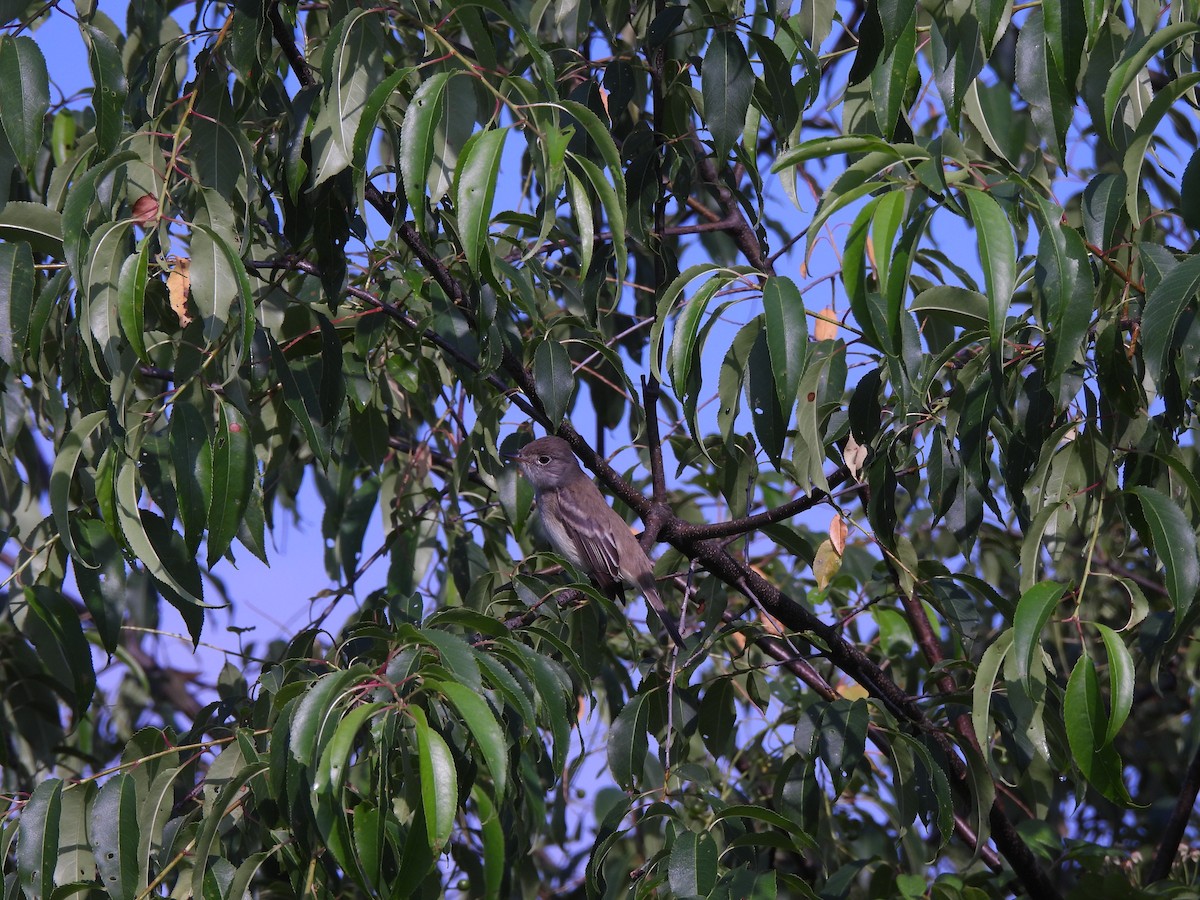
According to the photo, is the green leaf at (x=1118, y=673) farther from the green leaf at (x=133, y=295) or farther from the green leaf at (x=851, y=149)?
the green leaf at (x=133, y=295)

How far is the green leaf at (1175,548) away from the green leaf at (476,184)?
54.4 inches

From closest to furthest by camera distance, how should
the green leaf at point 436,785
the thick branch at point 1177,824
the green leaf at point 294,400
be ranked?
the green leaf at point 436,785 → the green leaf at point 294,400 → the thick branch at point 1177,824

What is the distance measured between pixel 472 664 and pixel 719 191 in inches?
96.9

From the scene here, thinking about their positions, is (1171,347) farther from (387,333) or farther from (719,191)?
(387,333)

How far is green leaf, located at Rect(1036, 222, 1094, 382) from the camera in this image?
2.25 meters

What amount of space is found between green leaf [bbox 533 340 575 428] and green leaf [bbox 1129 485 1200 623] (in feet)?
5.06

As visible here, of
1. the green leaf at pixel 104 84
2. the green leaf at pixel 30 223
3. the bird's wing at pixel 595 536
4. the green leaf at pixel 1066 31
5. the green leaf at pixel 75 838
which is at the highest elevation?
the bird's wing at pixel 595 536

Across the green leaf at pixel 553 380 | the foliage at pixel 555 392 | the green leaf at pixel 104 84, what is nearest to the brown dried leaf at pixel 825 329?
the foliage at pixel 555 392

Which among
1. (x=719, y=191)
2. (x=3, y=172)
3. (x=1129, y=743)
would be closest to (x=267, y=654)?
(x=719, y=191)

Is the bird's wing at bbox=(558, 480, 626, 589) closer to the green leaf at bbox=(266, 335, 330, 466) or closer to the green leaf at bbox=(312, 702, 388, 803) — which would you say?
the green leaf at bbox=(266, 335, 330, 466)

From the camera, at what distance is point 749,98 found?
306 cm

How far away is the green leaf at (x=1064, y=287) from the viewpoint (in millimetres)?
2254

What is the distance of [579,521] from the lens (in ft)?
22.5

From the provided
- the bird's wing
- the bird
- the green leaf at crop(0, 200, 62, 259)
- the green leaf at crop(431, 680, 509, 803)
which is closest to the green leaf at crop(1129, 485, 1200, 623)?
the green leaf at crop(431, 680, 509, 803)
